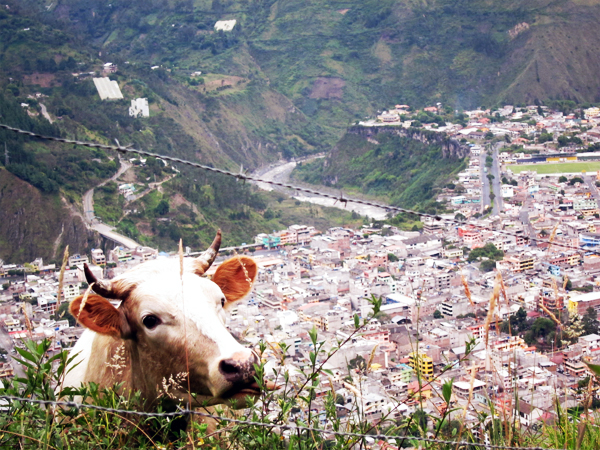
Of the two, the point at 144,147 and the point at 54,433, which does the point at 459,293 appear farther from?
the point at 144,147

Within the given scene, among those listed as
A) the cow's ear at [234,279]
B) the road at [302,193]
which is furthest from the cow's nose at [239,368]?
the road at [302,193]

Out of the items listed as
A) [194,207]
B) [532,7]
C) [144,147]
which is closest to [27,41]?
[144,147]

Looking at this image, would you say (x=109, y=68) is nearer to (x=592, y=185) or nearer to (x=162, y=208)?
(x=162, y=208)

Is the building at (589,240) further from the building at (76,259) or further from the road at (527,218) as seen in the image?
the building at (76,259)

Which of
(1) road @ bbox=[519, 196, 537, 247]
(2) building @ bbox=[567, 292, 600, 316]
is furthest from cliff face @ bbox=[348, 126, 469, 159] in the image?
(2) building @ bbox=[567, 292, 600, 316]

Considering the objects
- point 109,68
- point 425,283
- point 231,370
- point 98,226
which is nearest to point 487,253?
point 98,226

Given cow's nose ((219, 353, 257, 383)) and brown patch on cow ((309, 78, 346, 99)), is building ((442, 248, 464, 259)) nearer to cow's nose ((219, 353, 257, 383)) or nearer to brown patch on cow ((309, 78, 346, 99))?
cow's nose ((219, 353, 257, 383))

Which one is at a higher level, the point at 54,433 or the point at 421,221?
the point at 54,433
